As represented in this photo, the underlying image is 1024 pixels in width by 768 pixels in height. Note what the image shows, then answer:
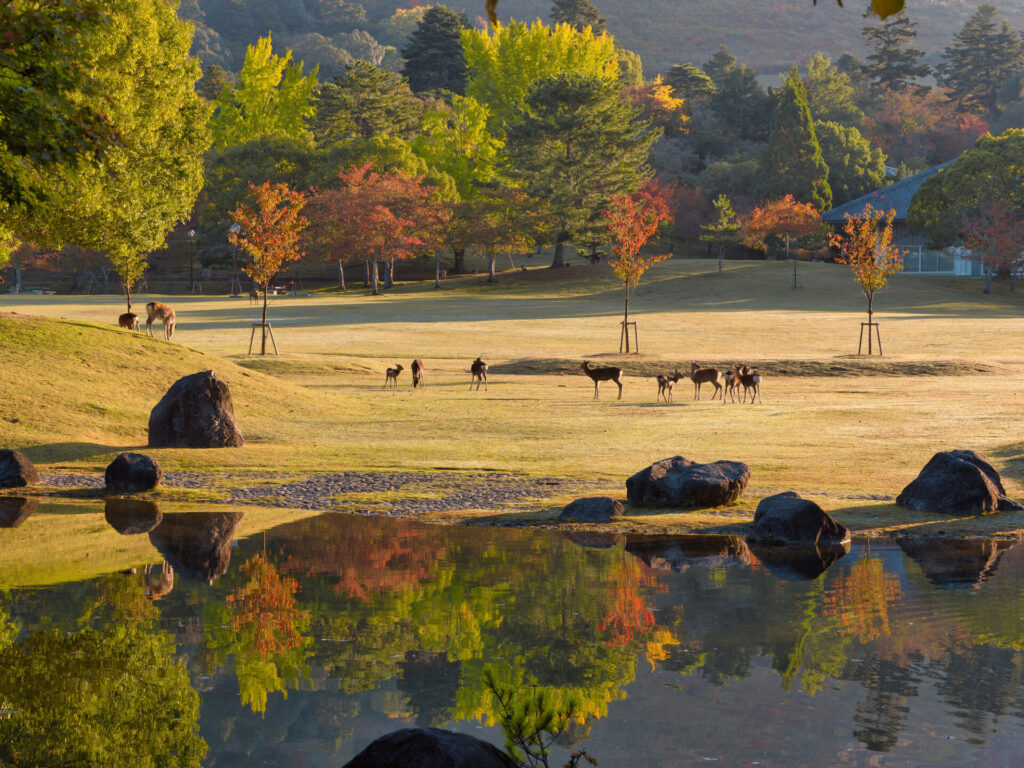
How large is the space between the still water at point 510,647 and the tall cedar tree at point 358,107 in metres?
86.5

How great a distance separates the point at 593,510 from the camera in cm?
1527

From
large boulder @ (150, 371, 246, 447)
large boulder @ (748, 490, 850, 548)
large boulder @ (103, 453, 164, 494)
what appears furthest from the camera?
large boulder @ (150, 371, 246, 447)

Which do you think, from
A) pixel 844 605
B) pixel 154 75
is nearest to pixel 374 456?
pixel 844 605

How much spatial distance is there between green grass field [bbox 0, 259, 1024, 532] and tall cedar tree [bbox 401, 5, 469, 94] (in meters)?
73.0

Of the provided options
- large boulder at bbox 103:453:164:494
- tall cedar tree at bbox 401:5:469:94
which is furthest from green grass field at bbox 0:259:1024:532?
tall cedar tree at bbox 401:5:469:94

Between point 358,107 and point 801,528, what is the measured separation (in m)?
89.2

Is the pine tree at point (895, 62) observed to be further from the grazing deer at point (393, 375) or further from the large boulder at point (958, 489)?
the large boulder at point (958, 489)

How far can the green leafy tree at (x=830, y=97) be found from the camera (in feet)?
409

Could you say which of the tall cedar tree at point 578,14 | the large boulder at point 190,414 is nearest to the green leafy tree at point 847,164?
the tall cedar tree at point 578,14

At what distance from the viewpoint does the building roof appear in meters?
91.3

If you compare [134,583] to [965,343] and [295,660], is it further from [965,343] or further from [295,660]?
[965,343]

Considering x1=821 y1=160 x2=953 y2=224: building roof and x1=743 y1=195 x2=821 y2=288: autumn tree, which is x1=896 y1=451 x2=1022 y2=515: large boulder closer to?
x1=743 y1=195 x2=821 y2=288: autumn tree

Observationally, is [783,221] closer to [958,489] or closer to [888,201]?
[888,201]

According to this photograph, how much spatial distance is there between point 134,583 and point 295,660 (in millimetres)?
3405
